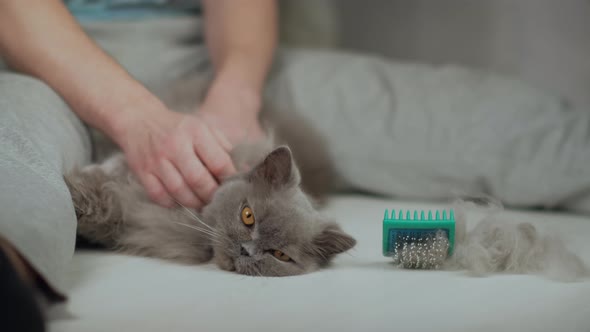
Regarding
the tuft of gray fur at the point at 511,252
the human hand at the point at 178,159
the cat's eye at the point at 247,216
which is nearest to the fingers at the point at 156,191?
the human hand at the point at 178,159

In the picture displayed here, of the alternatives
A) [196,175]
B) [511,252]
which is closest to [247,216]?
[196,175]

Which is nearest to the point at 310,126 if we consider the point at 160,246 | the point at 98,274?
the point at 160,246

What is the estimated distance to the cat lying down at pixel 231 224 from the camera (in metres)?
1.26

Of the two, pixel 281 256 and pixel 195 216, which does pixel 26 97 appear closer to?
pixel 195 216

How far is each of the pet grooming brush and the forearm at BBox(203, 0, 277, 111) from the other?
0.75 metres

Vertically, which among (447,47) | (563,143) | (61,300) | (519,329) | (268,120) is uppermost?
(447,47)

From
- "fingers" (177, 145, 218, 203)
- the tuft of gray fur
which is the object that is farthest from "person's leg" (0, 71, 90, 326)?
the tuft of gray fur

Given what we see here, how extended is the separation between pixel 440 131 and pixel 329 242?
0.80m

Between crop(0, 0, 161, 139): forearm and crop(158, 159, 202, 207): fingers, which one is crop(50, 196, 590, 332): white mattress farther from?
crop(0, 0, 161, 139): forearm

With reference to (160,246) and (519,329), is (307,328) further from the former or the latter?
(160,246)

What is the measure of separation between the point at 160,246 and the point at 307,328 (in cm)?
48

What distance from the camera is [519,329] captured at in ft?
3.33

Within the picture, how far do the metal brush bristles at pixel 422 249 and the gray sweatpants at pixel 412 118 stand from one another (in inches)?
22.6

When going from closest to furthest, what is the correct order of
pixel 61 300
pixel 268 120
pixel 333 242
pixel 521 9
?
pixel 61 300 < pixel 333 242 < pixel 268 120 < pixel 521 9
